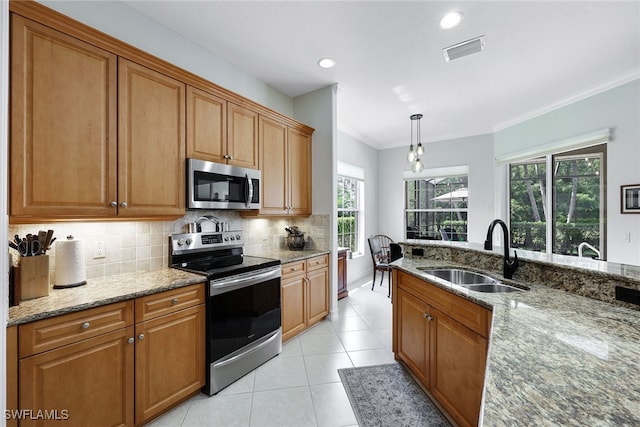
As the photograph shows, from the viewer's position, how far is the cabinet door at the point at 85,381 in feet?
4.10

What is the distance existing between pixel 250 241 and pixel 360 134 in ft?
11.0

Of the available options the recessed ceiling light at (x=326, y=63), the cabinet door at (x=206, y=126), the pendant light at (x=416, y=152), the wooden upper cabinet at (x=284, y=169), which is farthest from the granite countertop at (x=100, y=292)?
the pendant light at (x=416, y=152)

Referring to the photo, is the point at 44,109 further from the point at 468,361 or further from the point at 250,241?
the point at 468,361

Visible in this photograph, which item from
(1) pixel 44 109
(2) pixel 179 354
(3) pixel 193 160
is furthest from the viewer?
(3) pixel 193 160

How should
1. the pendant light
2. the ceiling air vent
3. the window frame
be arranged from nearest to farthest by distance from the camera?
the ceiling air vent → the pendant light → the window frame

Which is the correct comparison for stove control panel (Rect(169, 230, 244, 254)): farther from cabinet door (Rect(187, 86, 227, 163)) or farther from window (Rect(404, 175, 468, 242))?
window (Rect(404, 175, 468, 242))

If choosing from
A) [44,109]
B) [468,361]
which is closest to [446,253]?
[468,361]

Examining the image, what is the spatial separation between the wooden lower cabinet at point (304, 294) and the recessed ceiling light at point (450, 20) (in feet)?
8.14

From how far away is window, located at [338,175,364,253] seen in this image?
499 centimetres

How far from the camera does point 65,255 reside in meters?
1.65

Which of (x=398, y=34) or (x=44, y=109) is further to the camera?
(x=398, y=34)

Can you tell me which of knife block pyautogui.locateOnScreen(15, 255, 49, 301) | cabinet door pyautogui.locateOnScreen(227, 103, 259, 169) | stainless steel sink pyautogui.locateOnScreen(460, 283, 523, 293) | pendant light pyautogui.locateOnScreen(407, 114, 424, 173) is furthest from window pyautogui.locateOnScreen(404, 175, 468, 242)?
knife block pyautogui.locateOnScreen(15, 255, 49, 301)

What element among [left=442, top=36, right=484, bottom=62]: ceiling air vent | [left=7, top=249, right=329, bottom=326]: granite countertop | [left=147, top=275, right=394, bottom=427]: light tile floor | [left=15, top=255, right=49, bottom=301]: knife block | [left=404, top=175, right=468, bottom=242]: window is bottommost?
[left=147, top=275, right=394, bottom=427]: light tile floor

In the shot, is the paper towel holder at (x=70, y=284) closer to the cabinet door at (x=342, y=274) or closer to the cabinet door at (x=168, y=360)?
the cabinet door at (x=168, y=360)
